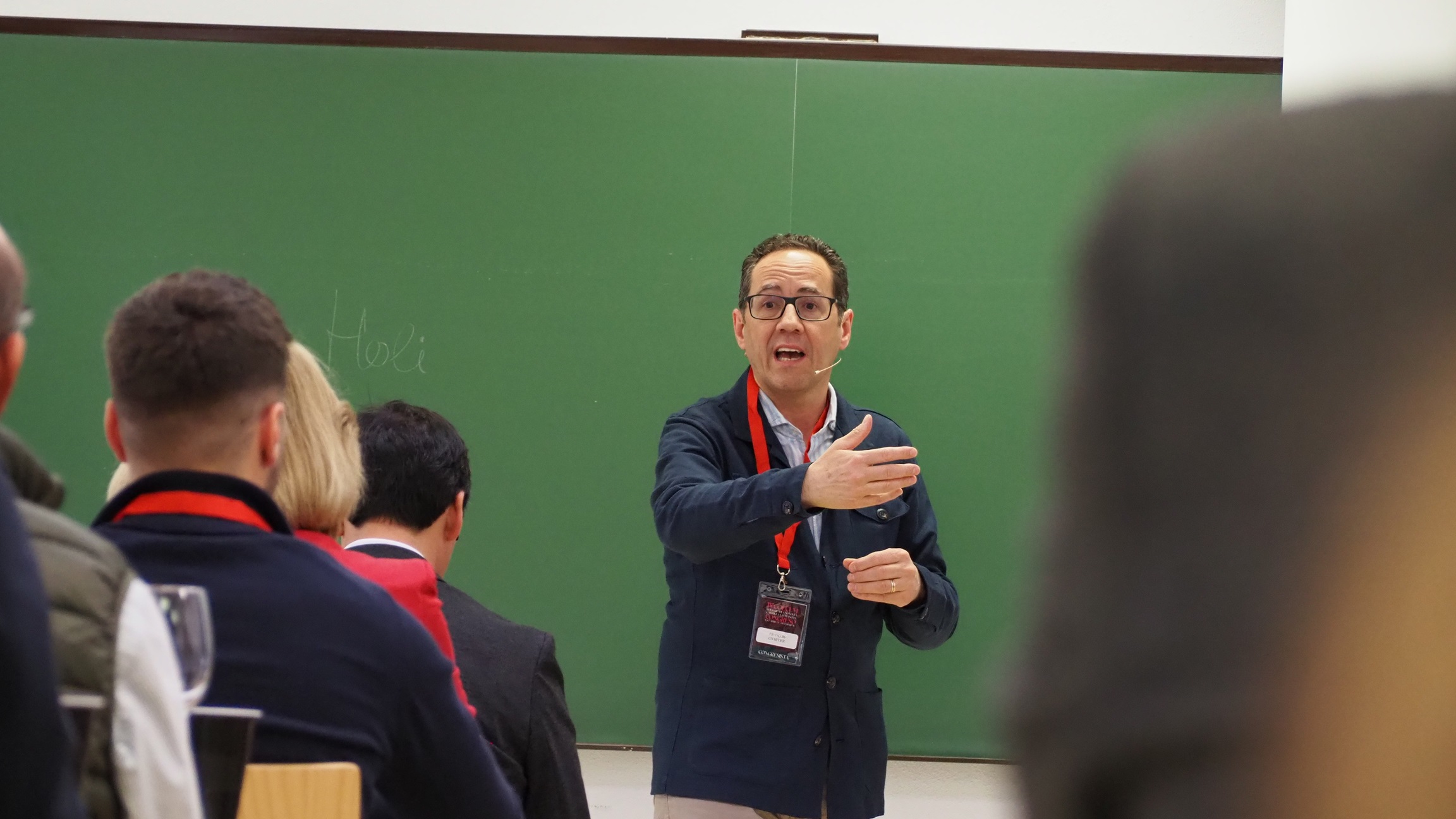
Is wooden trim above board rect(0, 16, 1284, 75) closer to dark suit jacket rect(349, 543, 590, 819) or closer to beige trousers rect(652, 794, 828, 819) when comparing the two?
dark suit jacket rect(349, 543, 590, 819)

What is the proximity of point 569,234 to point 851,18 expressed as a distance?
1008mm

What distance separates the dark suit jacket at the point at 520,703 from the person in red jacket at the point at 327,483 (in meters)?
0.10

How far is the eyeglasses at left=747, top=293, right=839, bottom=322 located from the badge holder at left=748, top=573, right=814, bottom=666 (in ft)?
1.99

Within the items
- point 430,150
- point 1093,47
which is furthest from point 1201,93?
point 430,150

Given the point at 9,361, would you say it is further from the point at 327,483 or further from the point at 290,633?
the point at 327,483

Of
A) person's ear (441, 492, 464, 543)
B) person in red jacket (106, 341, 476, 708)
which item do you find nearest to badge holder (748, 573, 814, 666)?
person's ear (441, 492, 464, 543)

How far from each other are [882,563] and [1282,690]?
2054 millimetres

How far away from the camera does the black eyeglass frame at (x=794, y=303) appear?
2.70 meters

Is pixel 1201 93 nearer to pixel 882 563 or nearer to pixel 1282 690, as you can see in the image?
pixel 882 563

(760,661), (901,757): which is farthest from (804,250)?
(901,757)

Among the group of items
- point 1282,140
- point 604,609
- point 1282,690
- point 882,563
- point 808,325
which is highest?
point 808,325

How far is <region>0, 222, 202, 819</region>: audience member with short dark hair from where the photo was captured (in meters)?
0.94

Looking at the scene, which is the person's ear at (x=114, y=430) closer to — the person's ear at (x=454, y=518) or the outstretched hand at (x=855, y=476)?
the person's ear at (x=454, y=518)

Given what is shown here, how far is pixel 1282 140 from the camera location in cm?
28
